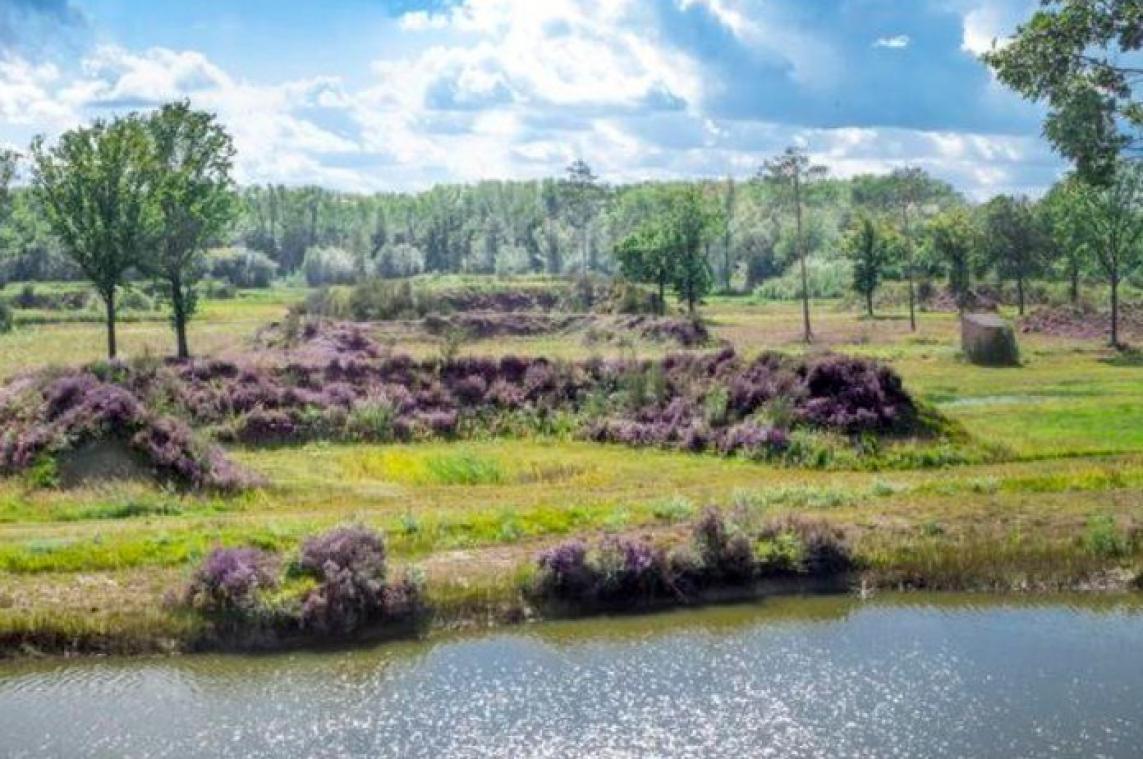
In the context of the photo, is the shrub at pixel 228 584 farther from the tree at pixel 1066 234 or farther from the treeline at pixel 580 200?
the tree at pixel 1066 234

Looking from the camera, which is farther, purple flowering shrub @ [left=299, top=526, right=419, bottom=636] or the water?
purple flowering shrub @ [left=299, top=526, right=419, bottom=636]

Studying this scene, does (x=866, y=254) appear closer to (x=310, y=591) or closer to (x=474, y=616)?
(x=474, y=616)

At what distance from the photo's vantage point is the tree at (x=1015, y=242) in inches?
5015

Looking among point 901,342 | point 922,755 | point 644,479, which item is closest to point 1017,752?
point 922,755

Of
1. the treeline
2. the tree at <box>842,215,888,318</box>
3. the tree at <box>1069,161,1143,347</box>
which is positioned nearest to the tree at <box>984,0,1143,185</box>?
the treeline

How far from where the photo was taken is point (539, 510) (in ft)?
110

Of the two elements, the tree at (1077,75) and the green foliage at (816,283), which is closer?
the tree at (1077,75)

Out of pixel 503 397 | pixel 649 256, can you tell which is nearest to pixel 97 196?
pixel 503 397

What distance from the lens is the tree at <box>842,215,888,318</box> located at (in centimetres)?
12600

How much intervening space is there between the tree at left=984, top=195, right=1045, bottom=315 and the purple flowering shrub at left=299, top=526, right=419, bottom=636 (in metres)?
109

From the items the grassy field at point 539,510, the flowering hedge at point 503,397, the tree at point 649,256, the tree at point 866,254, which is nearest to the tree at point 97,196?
the flowering hedge at point 503,397

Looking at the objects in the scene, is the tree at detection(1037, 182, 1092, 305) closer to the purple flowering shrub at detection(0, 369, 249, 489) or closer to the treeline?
the treeline

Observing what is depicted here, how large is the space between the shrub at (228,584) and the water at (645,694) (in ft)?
4.05

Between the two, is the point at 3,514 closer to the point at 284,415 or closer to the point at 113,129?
the point at 284,415
